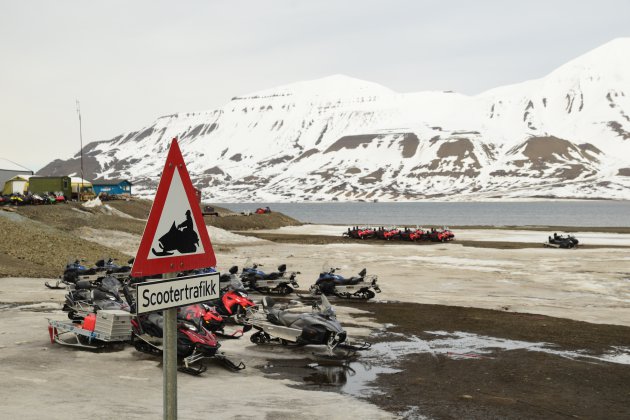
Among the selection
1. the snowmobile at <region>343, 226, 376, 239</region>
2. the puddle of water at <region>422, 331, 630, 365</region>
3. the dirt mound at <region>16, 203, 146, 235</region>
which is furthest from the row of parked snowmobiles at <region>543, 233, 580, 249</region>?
the puddle of water at <region>422, 331, 630, 365</region>

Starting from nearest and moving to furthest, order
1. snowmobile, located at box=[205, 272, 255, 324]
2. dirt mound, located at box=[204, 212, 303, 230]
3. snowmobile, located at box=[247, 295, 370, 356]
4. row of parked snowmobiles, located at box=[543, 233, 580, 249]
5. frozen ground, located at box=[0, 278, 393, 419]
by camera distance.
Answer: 1. frozen ground, located at box=[0, 278, 393, 419]
2. snowmobile, located at box=[247, 295, 370, 356]
3. snowmobile, located at box=[205, 272, 255, 324]
4. row of parked snowmobiles, located at box=[543, 233, 580, 249]
5. dirt mound, located at box=[204, 212, 303, 230]

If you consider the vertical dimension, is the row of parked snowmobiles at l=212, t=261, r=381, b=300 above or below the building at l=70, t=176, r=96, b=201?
below

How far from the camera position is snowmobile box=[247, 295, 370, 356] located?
631 inches

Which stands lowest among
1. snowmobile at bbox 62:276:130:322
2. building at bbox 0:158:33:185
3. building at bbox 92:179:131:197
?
snowmobile at bbox 62:276:130:322

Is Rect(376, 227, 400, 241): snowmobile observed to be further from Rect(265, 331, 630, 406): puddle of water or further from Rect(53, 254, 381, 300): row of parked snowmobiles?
Rect(265, 331, 630, 406): puddle of water

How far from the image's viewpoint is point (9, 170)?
356 feet

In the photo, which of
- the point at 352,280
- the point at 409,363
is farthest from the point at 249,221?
the point at 409,363

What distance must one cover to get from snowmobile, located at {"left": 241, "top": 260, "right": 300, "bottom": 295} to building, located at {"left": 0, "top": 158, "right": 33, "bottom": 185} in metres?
92.6

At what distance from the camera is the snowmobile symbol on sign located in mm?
4594

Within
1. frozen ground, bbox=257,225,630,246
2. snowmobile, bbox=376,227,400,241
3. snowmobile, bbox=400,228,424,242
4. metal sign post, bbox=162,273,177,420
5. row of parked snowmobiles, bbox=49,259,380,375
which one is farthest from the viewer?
snowmobile, bbox=376,227,400,241

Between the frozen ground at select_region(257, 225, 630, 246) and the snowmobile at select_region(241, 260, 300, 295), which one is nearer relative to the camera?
the snowmobile at select_region(241, 260, 300, 295)

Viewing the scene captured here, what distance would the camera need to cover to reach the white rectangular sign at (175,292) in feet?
14.3

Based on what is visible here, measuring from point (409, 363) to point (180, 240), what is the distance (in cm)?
1188

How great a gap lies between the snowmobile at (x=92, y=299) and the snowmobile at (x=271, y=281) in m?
9.26
